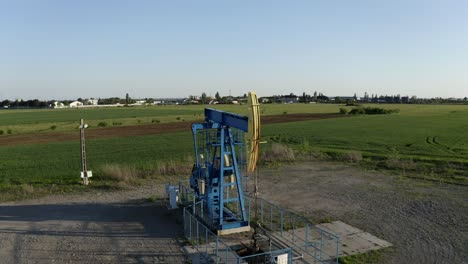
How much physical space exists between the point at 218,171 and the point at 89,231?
187 inches

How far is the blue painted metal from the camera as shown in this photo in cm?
1242

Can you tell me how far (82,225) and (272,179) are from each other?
1018cm

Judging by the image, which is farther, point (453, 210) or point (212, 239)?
point (453, 210)

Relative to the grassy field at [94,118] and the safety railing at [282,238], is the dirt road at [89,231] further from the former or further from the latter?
the grassy field at [94,118]

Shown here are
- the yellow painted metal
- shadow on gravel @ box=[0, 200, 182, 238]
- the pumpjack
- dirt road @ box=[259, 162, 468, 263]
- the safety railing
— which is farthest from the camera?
shadow on gravel @ box=[0, 200, 182, 238]

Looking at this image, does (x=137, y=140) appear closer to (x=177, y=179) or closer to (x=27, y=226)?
(x=177, y=179)

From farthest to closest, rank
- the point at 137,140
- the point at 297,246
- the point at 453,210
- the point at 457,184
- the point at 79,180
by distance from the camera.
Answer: the point at 137,140
the point at 79,180
the point at 457,184
the point at 453,210
the point at 297,246

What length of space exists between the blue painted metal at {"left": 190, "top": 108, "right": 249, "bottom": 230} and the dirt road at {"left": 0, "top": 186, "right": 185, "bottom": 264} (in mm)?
1378

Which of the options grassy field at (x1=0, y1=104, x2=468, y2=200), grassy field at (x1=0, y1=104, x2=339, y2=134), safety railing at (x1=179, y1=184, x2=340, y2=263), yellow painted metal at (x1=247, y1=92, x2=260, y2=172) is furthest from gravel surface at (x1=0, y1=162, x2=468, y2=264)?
grassy field at (x1=0, y1=104, x2=339, y2=134)

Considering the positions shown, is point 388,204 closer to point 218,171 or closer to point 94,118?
point 218,171

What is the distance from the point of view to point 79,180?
20.2 meters

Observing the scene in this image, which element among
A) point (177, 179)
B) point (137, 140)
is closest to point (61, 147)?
point (137, 140)

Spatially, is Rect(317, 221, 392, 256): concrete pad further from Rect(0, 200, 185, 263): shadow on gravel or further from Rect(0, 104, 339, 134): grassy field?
Rect(0, 104, 339, 134): grassy field

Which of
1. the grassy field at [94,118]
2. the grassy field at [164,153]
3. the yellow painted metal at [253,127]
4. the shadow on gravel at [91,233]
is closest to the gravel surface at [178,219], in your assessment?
the shadow on gravel at [91,233]
